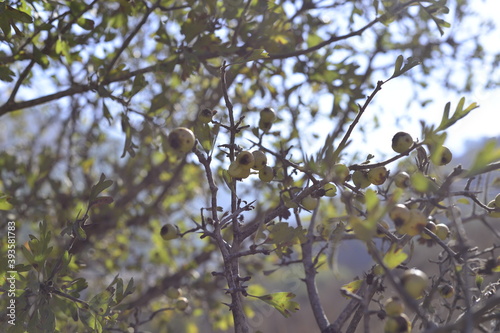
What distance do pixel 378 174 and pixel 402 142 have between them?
0.26 feet

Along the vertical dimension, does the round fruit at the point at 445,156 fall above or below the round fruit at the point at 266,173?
below

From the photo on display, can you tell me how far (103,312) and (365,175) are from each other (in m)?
0.62

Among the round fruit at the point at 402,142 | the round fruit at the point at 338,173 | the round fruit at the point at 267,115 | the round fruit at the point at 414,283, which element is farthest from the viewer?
the round fruit at the point at 267,115

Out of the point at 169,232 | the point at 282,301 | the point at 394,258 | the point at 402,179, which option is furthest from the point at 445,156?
the point at 169,232

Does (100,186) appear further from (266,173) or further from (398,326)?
(398,326)

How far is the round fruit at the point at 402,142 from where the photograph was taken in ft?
3.05

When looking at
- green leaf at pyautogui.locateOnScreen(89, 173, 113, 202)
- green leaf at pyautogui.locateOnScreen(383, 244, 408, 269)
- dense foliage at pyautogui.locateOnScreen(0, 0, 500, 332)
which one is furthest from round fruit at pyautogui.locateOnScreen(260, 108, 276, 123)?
green leaf at pyautogui.locateOnScreen(383, 244, 408, 269)

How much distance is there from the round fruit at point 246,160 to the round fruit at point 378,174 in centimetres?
25

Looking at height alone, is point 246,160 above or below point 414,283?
above

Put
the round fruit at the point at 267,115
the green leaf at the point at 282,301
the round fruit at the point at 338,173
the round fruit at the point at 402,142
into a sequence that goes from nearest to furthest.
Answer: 1. the round fruit at the point at 338,173
2. the round fruit at the point at 402,142
3. the green leaf at the point at 282,301
4. the round fruit at the point at 267,115

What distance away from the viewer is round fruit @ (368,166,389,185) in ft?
3.09

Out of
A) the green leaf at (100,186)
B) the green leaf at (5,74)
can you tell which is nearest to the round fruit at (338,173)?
the green leaf at (100,186)

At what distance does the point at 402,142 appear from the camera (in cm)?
93

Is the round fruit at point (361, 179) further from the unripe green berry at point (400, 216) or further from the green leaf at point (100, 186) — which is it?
the green leaf at point (100, 186)
